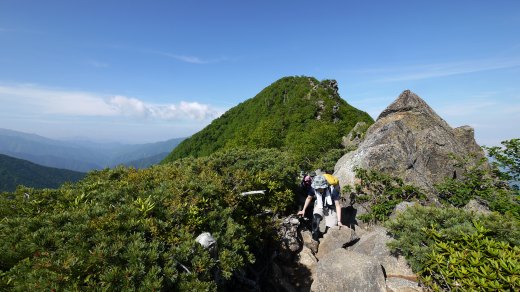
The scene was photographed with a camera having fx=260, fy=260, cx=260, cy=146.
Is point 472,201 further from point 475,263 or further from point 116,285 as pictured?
point 116,285

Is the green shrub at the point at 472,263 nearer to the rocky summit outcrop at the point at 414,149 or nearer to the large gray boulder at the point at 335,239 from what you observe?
the large gray boulder at the point at 335,239

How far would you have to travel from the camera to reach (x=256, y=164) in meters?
14.4

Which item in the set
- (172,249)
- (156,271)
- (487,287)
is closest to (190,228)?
(172,249)

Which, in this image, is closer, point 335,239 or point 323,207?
point 335,239

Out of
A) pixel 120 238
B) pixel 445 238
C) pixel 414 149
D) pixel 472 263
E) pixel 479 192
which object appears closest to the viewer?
pixel 120 238

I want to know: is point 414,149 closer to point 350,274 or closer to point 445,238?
A: point 445,238

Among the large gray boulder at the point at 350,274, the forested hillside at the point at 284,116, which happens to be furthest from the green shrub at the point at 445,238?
the forested hillside at the point at 284,116

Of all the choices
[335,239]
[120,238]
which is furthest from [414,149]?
[120,238]

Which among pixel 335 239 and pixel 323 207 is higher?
pixel 323 207

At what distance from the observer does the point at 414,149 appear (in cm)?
1753

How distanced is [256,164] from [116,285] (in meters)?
10.2

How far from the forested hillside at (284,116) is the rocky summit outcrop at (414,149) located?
21190 millimetres

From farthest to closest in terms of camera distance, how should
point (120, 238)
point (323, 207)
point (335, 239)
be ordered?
point (323, 207), point (335, 239), point (120, 238)

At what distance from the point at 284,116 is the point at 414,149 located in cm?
5667
